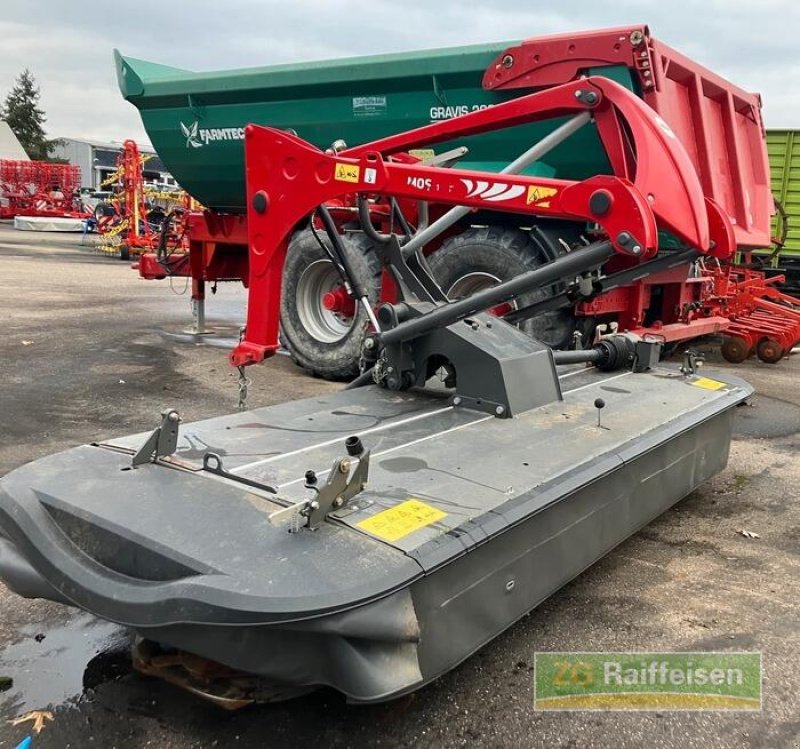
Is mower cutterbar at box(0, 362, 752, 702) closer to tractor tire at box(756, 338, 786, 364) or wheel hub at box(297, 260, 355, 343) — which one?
wheel hub at box(297, 260, 355, 343)

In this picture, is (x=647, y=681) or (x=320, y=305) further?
(x=320, y=305)

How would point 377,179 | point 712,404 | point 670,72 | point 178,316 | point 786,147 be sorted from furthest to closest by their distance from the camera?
point 786,147 < point 178,316 < point 670,72 < point 712,404 < point 377,179

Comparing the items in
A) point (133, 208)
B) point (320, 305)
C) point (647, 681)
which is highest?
point (133, 208)

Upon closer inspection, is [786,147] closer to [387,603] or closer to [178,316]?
[178,316]

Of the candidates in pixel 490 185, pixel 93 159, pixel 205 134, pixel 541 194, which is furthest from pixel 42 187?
pixel 541 194

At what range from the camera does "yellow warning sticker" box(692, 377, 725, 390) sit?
3975mm

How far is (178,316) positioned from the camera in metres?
9.81

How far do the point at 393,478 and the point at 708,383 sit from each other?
2.31 m

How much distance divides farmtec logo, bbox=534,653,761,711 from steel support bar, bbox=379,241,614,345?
51.9 inches

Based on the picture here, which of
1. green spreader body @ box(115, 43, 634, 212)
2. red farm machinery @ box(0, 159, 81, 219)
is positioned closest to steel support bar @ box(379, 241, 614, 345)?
green spreader body @ box(115, 43, 634, 212)

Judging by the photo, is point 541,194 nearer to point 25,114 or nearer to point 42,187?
point 42,187

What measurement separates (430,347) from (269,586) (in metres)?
1.80

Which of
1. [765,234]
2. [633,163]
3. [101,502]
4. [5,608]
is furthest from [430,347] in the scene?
[765,234]

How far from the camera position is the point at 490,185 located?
297 cm
